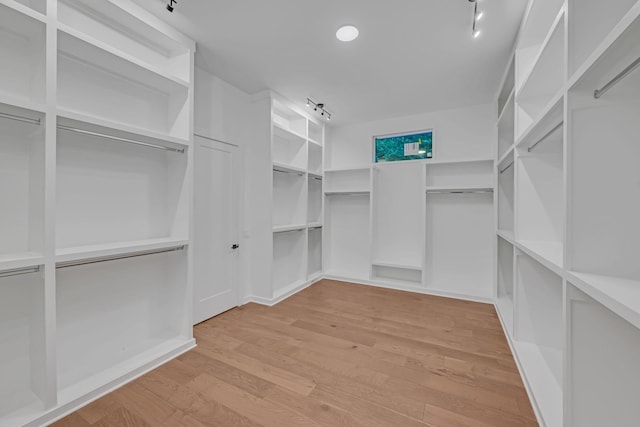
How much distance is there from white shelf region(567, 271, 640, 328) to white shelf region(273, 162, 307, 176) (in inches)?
123

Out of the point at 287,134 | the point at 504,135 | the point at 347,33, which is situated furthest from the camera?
the point at 287,134

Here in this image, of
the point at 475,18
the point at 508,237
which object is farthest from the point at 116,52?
the point at 508,237

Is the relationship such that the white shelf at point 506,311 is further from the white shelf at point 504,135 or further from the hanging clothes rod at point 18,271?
the hanging clothes rod at point 18,271

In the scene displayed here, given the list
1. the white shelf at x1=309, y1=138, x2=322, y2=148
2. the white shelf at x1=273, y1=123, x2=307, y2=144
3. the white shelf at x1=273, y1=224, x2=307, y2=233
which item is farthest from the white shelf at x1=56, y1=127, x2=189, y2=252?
the white shelf at x1=309, y1=138, x2=322, y2=148

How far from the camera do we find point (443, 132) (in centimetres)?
425

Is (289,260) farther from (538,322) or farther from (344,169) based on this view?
(538,322)

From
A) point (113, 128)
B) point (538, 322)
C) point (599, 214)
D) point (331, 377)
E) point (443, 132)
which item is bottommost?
point (331, 377)

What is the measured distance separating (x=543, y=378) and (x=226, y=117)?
13.0 feet

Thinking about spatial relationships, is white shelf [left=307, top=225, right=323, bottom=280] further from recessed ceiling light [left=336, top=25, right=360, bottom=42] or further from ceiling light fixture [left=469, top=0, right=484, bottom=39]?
ceiling light fixture [left=469, top=0, right=484, bottom=39]

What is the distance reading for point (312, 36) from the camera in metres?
2.46

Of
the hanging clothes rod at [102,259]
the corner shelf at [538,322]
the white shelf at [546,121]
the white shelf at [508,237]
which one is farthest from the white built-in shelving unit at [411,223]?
the hanging clothes rod at [102,259]

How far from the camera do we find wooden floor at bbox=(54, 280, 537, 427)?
65.4 inches

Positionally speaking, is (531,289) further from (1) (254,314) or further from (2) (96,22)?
(2) (96,22)

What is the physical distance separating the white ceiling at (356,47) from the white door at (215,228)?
0.98 meters
